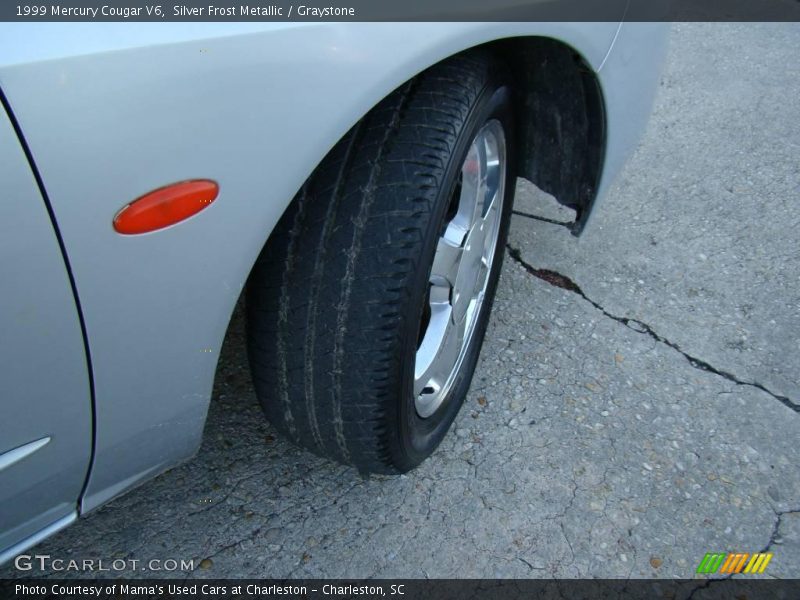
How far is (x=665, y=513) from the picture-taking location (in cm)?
193

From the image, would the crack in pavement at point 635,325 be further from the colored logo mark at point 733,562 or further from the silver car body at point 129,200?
the silver car body at point 129,200

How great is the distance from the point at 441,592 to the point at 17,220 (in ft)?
4.00

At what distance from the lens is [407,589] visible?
171 centimetres

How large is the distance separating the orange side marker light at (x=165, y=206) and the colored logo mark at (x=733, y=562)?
4.86ft

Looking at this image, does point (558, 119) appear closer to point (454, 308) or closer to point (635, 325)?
→ point (454, 308)

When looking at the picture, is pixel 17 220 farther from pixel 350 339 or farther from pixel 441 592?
pixel 441 592

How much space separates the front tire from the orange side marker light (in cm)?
35

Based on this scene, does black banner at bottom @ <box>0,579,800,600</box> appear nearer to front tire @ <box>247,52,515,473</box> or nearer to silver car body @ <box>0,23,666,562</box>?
front tire @ <box>247,52,515,473</box>

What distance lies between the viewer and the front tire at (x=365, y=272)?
4.68 feet

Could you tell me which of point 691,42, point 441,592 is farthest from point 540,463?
point 691,42

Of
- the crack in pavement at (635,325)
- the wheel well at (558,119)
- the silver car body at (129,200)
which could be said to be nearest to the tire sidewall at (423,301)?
the wheel well at (558,119)

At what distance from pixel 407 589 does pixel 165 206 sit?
1077 millimetres

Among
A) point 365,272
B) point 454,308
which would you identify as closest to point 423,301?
point 365,272

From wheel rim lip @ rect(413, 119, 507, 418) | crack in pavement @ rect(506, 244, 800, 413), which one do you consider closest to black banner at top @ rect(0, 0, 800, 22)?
wheel rim lip @ rect(413, 119, 507, 418)
